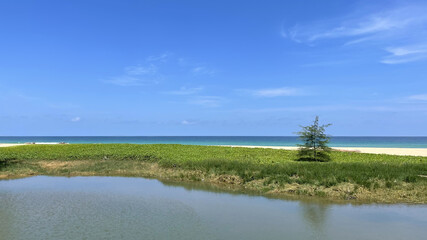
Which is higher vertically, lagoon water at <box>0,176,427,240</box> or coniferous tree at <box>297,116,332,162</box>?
coniferous tree at <box>297,116,332,162</box>

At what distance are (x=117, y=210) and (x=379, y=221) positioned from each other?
14807 mm

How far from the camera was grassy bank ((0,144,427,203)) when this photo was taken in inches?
893

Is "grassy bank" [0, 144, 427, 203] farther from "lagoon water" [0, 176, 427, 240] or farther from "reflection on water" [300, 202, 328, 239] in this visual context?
"reflection on water" [300, 202, 328, 239]

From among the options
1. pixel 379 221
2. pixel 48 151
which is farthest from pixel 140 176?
pixel 379 221

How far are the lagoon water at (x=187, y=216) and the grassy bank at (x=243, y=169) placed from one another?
2.31 meters

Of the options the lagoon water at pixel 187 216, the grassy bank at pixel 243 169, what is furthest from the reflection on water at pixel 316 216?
the grassy bank at pixel 243 169

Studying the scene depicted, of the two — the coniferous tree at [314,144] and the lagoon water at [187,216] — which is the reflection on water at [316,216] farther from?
the coniferous tree at [314,144]

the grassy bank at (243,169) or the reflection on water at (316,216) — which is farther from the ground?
the grassy bank at (243,169)

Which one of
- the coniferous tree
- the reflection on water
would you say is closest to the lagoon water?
the reflection on water

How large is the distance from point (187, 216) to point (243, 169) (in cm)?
1148

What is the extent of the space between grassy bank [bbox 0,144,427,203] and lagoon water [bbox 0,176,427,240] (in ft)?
7.57

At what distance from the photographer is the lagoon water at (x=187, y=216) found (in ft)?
48.4

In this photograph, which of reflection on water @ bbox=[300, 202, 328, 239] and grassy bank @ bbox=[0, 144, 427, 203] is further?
grassy bank @ bbox=[0, 144, 427, 203]

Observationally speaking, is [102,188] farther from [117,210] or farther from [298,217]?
[298,217]
